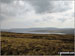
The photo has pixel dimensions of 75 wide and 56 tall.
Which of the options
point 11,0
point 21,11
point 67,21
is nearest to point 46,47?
point 67,21

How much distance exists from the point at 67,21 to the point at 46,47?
0.96 m

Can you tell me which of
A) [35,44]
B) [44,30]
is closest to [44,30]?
[44,30]

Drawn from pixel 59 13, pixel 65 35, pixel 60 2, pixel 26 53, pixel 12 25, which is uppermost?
pixel 60 2

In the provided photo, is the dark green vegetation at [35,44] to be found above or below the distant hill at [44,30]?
below

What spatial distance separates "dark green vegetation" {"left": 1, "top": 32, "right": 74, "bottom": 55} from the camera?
13.3 feet

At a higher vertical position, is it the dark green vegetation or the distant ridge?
the distant ridge

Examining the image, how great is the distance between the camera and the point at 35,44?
13.5 ft

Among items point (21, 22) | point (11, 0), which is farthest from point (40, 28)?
point (11, 0)

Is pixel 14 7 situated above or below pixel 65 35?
above

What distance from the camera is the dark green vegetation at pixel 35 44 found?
13.3 feet

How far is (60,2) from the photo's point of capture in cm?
425

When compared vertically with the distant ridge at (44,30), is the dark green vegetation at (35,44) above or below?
below

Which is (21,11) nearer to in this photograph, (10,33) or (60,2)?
(10,33)

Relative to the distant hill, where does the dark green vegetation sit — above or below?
below
